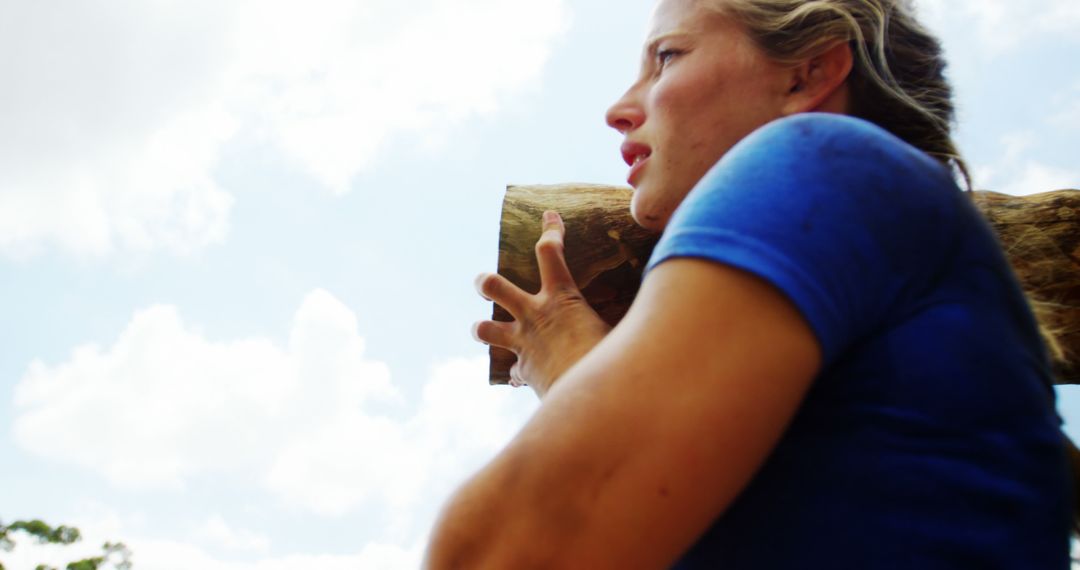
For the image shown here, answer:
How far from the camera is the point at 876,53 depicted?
1.75 m

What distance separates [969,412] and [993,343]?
0.32 feet

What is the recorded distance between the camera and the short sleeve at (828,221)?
94 cm

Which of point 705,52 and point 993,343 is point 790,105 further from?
point 993,343

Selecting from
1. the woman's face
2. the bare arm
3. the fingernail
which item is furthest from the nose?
the bare arm

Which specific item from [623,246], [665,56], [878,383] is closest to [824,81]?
[665,56]

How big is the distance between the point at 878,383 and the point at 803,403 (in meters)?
0.08

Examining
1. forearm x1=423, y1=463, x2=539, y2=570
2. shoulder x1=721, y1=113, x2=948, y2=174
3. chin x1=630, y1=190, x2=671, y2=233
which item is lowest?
forearm x1=423, y1=463, x2=539, y2=570

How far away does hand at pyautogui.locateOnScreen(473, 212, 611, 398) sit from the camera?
1874mm

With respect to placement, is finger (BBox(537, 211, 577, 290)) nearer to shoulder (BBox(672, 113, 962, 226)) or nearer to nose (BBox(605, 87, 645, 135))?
nose (BBox(605, 87, 645, 135))

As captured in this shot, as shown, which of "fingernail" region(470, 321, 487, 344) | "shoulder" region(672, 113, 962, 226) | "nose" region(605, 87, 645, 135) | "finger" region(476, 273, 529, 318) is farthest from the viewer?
"fingernail" region(470, 321, 487, 344)

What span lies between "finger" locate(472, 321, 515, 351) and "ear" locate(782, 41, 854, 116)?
75 cm

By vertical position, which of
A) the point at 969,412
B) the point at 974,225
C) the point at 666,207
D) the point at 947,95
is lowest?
the point at 969,412

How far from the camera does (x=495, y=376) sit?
2.25m

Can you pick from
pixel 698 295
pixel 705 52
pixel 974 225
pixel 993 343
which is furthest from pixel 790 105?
pixel 698 295
